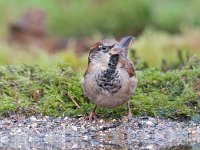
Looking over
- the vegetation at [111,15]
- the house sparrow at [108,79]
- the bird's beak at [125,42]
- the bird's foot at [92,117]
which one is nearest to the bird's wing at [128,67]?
the house sparrow at [108,79]

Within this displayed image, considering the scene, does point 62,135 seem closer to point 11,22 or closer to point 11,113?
point 11,113

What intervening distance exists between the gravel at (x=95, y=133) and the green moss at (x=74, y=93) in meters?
0.14

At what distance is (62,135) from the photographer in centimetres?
683

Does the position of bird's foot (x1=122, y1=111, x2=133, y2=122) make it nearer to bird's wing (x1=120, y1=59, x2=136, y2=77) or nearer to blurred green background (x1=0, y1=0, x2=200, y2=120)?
blurred green background (x1=0, y1=0, x2=200, y2=120)

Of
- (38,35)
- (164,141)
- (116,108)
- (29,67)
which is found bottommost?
(164,141)

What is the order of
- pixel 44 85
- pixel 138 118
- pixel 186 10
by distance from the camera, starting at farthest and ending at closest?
pixel 186 10 < pixel 44 85 < pixel 138 118

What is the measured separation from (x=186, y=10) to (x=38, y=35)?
283 centimetres

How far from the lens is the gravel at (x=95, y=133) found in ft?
21.6

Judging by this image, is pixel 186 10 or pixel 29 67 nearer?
pixel 29 67

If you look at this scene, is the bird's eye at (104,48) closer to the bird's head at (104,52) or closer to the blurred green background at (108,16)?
the bird's head at (104,52)

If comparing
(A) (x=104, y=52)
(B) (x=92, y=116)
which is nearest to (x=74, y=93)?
(B) (x=92, y=116)

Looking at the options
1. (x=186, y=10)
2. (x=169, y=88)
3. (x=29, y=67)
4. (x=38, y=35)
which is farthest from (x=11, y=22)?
(x=169, y=88)

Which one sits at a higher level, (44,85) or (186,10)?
(186,10)

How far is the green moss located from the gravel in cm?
A: 14
